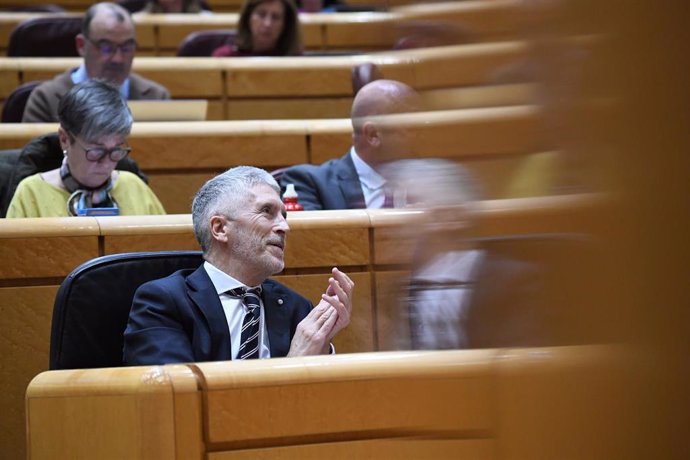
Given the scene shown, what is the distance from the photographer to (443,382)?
1.10 ft

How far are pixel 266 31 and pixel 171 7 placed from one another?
1.41 metres

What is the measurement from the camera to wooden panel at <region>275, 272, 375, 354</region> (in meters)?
2.78

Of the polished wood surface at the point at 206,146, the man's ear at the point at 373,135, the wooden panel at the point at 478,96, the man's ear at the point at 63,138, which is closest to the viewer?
the wooden panel at the point at 478,96

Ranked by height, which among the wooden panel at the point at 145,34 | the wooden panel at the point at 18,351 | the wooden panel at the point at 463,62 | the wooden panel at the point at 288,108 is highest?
the wooden panel at the point at 145,34

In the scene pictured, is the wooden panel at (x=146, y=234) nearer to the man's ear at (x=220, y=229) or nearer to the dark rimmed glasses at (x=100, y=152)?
the man's ear at (x=220, y=229)

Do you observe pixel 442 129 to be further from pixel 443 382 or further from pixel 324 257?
pixel 324 257

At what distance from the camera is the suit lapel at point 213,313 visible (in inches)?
96.6

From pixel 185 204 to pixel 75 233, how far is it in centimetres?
132

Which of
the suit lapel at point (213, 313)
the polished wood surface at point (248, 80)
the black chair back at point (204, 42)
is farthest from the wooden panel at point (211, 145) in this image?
the black chair back at point (204, 42)

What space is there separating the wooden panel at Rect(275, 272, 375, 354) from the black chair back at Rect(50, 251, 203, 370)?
0.47 meters

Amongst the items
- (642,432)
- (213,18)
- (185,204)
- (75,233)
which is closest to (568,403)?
(642,432)

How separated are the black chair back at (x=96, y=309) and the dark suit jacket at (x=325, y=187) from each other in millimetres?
1079

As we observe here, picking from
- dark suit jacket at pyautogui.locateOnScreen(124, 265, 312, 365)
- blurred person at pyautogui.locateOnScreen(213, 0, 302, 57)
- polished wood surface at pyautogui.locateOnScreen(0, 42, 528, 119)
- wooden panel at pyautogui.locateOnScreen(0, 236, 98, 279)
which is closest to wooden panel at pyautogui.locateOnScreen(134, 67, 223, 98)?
polished wood surface at pyautogui.locateOnScreen(0, 42, 528, 119)

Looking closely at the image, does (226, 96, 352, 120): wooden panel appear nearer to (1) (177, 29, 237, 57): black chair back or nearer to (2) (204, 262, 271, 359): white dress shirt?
(1) (177, 29, 237, 57): black chair back
